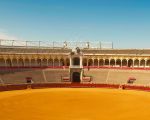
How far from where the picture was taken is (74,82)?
56312 millimetres

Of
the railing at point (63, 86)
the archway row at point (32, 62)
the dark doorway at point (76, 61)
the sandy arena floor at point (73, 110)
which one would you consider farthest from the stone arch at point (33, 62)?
the sandy arena floor at point (73, 110)

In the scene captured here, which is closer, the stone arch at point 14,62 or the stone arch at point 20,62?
the stone arch at point 14,62

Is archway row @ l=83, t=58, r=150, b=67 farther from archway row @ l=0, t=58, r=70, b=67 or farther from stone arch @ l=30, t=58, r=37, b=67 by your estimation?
stone arch @ l=30, t=58, r=37, b=67

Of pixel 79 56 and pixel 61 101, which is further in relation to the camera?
pixel 79 56

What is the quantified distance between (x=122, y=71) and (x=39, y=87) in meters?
19.7

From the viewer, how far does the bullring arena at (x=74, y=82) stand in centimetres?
3072

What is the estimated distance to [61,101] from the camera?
116 feet

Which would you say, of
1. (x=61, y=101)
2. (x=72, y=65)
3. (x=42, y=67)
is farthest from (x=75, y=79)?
(x=61, y=101)

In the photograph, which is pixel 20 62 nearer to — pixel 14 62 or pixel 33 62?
pixel 14 62

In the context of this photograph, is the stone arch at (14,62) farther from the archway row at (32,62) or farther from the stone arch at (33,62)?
the stone arch at (33,62)

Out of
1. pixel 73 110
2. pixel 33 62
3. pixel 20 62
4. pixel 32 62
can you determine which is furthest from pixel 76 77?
pixel 73 110

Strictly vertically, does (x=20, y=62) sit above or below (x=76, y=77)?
above

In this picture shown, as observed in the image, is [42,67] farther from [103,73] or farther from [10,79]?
[103,73]

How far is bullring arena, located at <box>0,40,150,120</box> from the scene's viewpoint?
3072 cm
